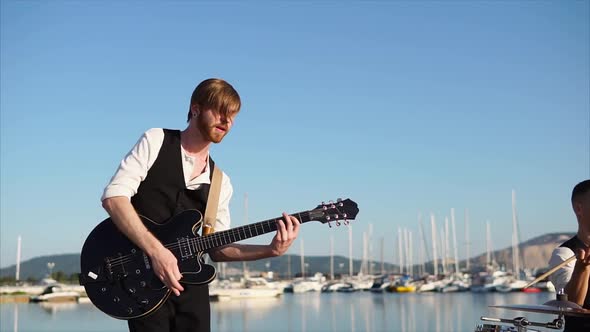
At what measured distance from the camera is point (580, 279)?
4.33 metres

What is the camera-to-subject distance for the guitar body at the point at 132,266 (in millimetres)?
3439

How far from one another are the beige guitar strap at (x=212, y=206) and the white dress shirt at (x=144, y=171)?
0.05 m

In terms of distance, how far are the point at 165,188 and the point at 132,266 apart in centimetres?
41

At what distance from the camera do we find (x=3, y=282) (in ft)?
335

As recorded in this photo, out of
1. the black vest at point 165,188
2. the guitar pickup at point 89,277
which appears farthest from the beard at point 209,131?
the guitar pickup at point 89,277

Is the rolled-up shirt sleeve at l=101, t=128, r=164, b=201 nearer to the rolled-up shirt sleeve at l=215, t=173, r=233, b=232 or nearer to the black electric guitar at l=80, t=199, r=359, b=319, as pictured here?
the black electric guitar at l=80, t=199, r=359, b=319

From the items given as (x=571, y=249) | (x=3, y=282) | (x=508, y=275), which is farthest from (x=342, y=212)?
(x=3, y=282)

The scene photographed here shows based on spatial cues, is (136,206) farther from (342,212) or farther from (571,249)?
(571,249)

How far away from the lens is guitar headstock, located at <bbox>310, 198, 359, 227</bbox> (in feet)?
12.3

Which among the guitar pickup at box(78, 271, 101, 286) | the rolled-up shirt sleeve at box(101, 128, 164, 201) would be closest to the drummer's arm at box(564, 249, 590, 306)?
the rolled-up shirt sleeve at box(101, 128, 164, 201)

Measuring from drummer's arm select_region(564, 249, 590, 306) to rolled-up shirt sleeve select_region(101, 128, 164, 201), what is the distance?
8.34 feet

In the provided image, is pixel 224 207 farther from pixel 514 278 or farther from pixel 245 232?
pixel 514 278

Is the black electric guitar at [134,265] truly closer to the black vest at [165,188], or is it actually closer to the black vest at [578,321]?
the black vest at [165,188]

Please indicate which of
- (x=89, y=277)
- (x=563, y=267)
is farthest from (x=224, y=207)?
(x=563, y=267)
